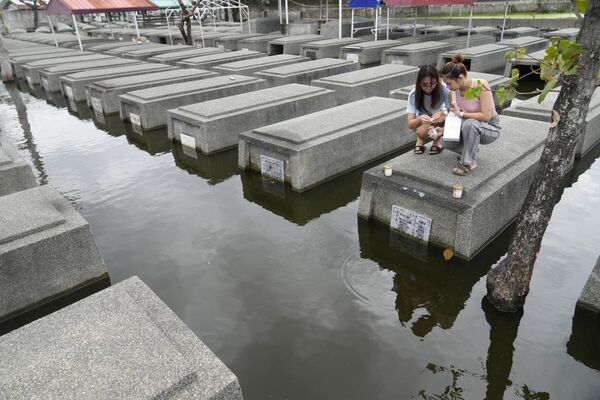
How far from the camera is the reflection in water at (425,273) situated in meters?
4.16

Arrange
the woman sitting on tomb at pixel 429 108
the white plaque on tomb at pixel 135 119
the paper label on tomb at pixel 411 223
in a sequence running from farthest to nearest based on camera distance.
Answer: the white plaque on tomb at pixel 135 119
the woman sitting on tomb at pixel 429 108
the paper label on tomb at pixel 411 223

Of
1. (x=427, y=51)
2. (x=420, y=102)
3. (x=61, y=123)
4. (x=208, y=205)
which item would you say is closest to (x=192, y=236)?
(x=208, y=205)

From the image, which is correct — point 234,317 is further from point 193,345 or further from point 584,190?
point 584,190

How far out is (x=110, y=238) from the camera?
572 centimetres

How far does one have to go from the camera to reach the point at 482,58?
15.7 meters

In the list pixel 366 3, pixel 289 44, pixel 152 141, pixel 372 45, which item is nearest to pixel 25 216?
pixel 152 141

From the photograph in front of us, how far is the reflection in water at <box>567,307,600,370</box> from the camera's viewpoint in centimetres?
359

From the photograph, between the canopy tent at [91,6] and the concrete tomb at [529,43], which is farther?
the canopy tent at [91,6]

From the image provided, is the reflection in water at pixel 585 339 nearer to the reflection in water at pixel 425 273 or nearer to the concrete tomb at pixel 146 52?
the reflection in water at pixel 425 273

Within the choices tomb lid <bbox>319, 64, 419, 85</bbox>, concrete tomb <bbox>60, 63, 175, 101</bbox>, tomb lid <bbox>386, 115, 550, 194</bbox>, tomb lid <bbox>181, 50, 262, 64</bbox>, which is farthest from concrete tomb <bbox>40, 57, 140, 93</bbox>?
tomb lid <bbox>386, 115, 550, 194</bbox>

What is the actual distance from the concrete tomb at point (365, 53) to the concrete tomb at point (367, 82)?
6010 mm

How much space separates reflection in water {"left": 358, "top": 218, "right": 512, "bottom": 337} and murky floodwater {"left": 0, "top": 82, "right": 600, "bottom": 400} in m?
0.02

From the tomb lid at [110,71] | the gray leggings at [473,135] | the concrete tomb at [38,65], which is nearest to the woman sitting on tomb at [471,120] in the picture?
the gray leggings at [473,135]

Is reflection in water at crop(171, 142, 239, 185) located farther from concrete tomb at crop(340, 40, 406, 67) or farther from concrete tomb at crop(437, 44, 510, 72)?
concrete tomb at crop(340, 40, 406, 67)
